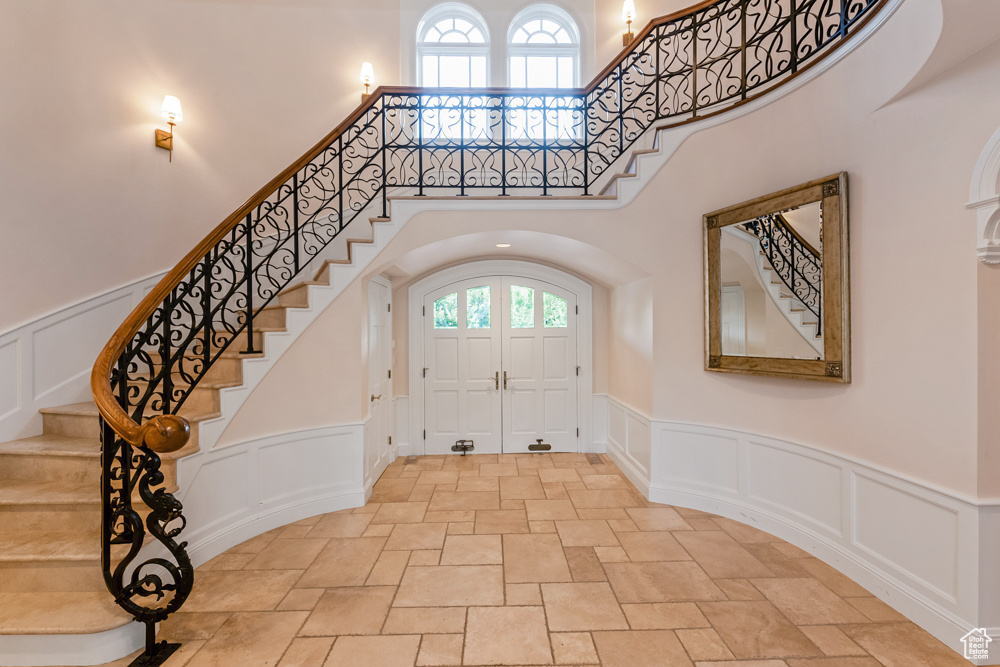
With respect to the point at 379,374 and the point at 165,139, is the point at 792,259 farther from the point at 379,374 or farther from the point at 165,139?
the point at 165,139

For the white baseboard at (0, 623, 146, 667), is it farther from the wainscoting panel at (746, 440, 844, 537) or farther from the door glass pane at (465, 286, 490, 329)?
the door glass pane at (465, 286, 490, 329)

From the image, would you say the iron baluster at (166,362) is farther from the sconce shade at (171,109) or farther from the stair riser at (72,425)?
the sconce shade at (171,109)

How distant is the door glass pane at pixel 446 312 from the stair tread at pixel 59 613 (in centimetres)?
416

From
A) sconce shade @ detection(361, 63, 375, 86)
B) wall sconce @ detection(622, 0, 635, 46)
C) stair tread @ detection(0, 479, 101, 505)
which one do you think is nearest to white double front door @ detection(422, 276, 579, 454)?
sconce shade @ detection(361, 63, 375, 86)

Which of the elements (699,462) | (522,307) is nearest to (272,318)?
(522,307)

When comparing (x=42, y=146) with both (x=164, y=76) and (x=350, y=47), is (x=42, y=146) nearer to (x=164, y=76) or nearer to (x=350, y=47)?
(x=164, y=76)

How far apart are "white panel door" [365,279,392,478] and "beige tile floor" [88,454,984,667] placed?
3.08 ft

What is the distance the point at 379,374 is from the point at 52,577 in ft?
9.88

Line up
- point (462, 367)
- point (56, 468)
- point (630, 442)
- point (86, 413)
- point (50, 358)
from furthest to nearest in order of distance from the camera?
1. point (462, 367)
2. point (630, 442)
3. point (50, 358)
4. point (86, 413)
5. point (56, 468)

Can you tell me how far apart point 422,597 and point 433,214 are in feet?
9.82

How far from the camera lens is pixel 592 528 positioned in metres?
3.73

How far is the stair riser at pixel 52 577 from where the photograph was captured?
2385mm

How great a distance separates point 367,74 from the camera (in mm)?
5855

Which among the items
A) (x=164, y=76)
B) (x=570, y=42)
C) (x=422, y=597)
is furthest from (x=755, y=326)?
(x=164, y=76)
